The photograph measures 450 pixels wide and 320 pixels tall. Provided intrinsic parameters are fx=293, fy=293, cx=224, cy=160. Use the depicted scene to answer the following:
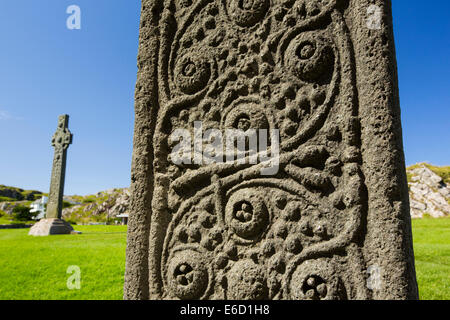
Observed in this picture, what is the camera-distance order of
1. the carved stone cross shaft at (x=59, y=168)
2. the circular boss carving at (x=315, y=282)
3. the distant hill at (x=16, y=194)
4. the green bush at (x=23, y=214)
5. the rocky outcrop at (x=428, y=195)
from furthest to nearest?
the distant hill at (x=16, y=194)
the green bush at (x=23, y=214)
the rocky outcrop at (x=428, y=195)
the carved stone cross shaft at (x=59, y=168)
the circular boss carving at (x=315, y=282)

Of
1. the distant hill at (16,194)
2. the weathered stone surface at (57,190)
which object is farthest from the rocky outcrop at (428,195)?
the distant hill at (16,194)

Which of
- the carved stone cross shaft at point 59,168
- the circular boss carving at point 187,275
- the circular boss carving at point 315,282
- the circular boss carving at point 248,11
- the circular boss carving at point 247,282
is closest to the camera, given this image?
the circular boss carving at point 315,282

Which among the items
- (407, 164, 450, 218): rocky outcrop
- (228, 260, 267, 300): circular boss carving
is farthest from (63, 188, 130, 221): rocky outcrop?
(228, 260, 267, 300): circular boss carving

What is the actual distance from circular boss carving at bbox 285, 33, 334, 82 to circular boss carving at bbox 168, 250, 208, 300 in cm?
95

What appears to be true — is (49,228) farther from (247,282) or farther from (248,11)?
(248,11)

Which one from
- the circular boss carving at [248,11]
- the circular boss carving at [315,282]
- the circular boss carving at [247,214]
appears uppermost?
the circular boss carving at [248,11]

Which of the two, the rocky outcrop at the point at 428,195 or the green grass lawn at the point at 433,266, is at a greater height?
the rocky outcrop at the point at 428,195

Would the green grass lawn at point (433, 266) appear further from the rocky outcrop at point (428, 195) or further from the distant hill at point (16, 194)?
the distant hill at point (16, 194)

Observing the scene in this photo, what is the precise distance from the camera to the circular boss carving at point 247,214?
125cm

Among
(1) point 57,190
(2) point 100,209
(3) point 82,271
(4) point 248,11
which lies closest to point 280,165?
(4) point 248,11

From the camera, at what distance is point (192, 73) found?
1528 mm

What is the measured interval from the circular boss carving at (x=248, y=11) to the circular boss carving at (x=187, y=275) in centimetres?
115

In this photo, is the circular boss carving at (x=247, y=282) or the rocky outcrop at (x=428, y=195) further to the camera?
the rocky outcrop at (x=428, y=195)
